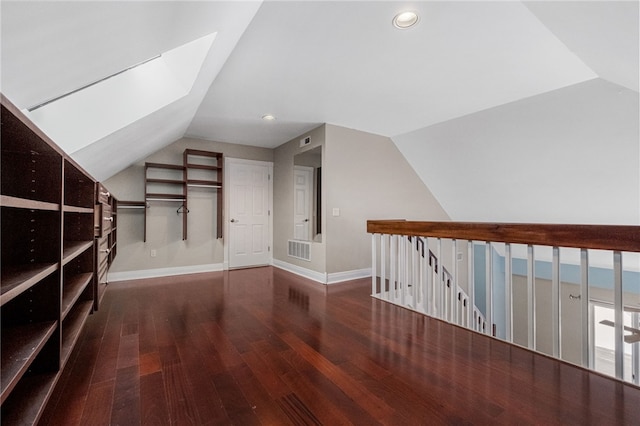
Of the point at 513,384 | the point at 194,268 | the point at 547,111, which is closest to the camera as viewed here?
the point at 513,384

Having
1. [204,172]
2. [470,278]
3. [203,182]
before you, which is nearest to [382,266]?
[470,278]

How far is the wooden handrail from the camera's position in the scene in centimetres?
146

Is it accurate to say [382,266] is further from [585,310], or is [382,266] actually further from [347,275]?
[585,310]

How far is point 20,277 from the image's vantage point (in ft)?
3.31

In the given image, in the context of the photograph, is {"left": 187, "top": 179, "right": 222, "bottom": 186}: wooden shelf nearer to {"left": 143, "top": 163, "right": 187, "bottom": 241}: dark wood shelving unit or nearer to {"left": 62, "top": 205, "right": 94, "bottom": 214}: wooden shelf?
{"left": 143, "top": 163, "right": 187, "bottom": 241}: dark wood shelving unit

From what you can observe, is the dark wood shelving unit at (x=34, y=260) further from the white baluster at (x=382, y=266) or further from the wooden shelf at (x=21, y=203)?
the white baluster at (x=382, y=266)

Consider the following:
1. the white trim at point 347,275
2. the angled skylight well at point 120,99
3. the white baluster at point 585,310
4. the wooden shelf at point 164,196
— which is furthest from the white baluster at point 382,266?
the wooden shelf at point 164,196

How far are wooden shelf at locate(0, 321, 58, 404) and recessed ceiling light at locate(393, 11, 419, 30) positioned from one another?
2469mm

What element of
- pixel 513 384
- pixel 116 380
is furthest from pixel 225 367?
pixel 513 384

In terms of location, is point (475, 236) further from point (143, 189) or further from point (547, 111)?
point (143, 189)

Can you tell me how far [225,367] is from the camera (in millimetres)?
1770

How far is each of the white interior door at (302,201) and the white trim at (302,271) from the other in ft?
1.71

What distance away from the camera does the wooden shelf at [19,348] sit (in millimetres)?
844

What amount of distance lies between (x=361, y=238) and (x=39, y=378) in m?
3.67
